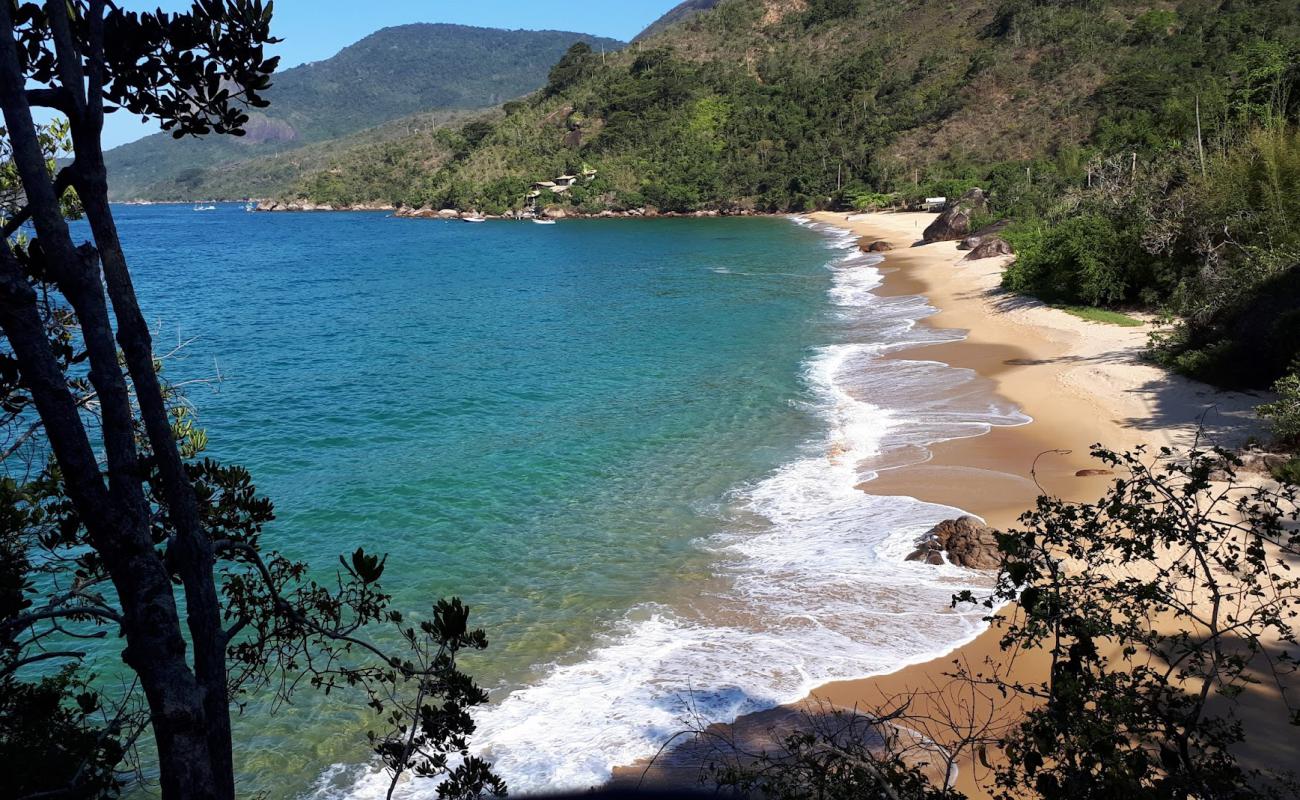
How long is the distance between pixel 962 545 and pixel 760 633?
3.26 meters

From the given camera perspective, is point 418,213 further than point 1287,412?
Yes

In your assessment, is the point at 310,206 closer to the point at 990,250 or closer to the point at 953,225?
the point at 953,225

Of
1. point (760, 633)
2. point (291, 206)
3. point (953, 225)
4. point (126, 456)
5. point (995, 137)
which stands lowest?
point (760, 633)

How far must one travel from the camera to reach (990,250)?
4094 centimetres

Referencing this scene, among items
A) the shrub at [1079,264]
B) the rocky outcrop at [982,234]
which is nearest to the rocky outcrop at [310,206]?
the rocky outcrop at [982,234]

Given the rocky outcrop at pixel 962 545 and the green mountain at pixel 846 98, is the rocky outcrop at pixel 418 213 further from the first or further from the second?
the rocky outcrop at pixel 962 545

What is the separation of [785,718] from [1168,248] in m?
21.4

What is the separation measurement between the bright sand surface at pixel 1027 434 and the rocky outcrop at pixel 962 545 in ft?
3.68

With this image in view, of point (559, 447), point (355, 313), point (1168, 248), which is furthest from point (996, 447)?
point (355, 313)

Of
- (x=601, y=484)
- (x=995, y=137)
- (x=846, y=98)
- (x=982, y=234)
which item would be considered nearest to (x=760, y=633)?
(x=601, y=484)

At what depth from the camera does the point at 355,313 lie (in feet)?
122

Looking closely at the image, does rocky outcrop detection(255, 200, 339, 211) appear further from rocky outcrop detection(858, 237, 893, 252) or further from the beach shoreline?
the beach shoreline

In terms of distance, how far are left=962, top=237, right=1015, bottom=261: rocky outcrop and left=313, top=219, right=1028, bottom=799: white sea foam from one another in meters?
26.8

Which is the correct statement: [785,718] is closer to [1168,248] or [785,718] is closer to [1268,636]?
[1268,636]
